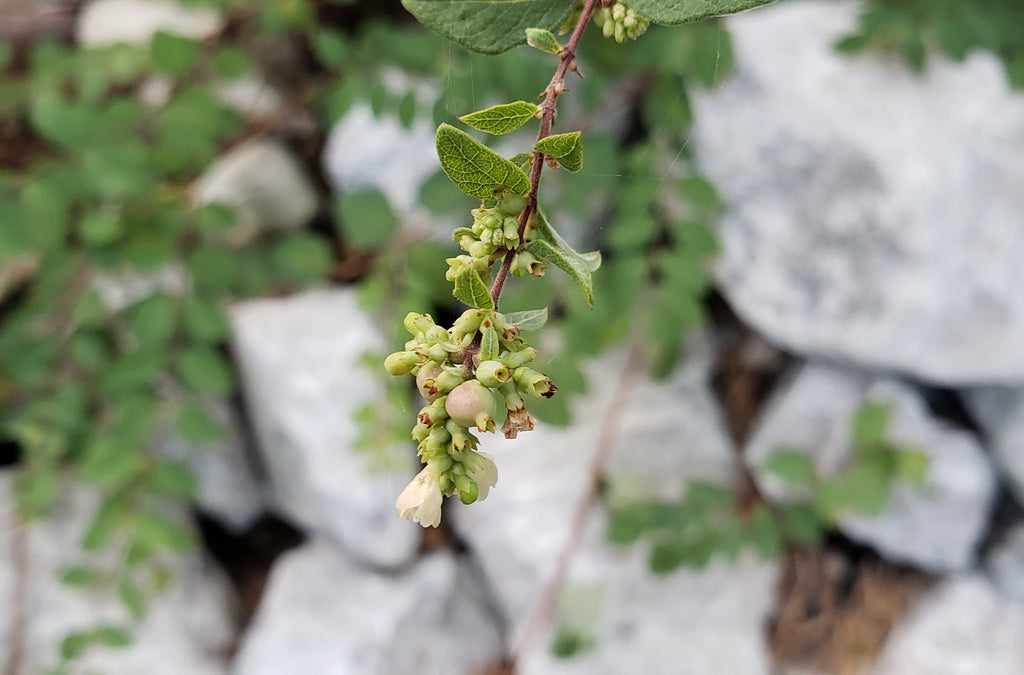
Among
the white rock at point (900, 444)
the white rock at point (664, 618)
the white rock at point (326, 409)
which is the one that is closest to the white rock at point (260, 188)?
the white rock at point (326, 409)

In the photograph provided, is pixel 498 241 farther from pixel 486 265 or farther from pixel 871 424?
pixel 871 424

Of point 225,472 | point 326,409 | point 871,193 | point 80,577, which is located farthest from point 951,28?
point 80,577

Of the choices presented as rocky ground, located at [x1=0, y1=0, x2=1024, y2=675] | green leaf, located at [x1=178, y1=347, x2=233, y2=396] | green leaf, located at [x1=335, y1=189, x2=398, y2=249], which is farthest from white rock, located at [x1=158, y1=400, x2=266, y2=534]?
green leaf, located at [x1=335, y1=189, x2=398, y2=249]

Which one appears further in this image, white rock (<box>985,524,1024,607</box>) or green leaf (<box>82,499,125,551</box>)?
white rock (<box>985,524,1024,607</box>)

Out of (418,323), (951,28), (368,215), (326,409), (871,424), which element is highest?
(418,323)

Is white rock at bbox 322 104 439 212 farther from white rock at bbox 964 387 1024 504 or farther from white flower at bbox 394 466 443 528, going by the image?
white rock at bbox 964 387 1024 504

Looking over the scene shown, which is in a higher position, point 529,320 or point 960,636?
point 529,320

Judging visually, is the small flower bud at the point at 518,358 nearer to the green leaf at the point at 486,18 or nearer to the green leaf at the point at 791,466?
the green leaf at the point at 486,18
